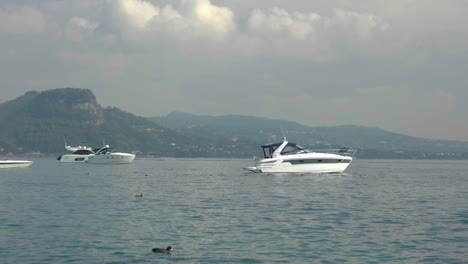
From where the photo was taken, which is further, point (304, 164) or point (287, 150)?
point (287, 150)

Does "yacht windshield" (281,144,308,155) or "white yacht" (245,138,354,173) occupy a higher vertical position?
"yacht windshield" (281,144,308,155)

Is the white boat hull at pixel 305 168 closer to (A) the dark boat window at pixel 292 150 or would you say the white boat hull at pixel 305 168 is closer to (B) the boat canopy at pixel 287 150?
(A) the dark boat window at pixel 292 150

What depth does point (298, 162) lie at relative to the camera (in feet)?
297

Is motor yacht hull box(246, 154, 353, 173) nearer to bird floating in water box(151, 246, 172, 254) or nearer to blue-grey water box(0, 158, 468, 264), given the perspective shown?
blue-grey water box(0, 158, 468, 264)

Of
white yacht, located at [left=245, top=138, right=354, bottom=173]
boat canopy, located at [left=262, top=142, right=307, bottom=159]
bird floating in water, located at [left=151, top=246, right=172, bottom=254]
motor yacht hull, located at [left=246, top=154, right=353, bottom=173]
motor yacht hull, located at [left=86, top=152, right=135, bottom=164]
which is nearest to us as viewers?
bird floating in water, located at [left=151, top=246, right=172, bottom=254]

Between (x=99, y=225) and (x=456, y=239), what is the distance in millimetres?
21921

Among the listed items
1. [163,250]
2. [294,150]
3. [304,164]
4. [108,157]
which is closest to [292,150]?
[294,150]

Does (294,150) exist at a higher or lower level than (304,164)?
higher

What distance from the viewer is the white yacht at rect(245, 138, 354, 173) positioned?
297 feet

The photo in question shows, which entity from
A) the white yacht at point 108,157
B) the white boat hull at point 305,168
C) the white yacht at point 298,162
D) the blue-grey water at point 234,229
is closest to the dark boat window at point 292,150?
the white yacht at point 298,162

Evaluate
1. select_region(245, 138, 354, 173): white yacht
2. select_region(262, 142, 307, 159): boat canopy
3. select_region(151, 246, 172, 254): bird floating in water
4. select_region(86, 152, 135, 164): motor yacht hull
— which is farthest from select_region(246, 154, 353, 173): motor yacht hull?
select_region(86, 152, 135, 164): motor yacht hull

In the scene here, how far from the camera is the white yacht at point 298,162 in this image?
9038cm

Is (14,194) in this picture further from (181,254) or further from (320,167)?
(320,167)

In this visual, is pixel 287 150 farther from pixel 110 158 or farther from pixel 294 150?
pixel 110 158
